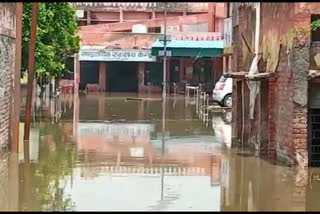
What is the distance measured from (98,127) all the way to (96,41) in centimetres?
2621

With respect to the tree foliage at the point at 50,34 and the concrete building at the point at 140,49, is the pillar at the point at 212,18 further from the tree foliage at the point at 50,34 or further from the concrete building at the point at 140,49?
the tree foliage at the point at 50,34

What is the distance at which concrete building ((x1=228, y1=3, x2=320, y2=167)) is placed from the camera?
14078mm

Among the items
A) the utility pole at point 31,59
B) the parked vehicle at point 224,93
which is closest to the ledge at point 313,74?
the utility pole at point 31,59

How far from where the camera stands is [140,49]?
47469 mm

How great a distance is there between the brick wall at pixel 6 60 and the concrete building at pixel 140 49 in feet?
96.8

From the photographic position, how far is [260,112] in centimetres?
1667

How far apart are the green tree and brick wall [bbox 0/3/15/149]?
4754 millimetres

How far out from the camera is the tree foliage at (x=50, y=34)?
21.8m

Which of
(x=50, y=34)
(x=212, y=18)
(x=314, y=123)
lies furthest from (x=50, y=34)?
(x=212, y=18)

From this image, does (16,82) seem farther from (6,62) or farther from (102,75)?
(102,75)

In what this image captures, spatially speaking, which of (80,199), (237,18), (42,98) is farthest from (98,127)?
(42,98)

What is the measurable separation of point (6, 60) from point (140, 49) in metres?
32.0

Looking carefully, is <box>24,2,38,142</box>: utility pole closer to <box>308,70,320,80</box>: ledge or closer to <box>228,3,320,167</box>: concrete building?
<box>228,3,320,167</box>: concrete building

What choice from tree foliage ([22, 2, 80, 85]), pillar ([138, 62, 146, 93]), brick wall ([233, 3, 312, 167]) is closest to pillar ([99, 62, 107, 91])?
pillar ([138, 62, 146, 93])
